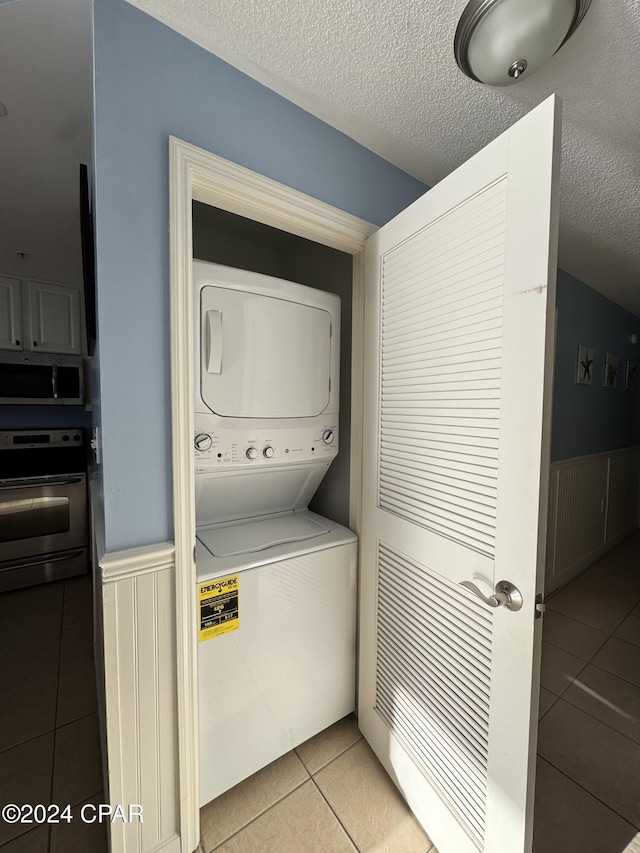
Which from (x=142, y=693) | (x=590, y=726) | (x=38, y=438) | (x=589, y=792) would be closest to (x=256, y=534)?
(x=142, y=693)

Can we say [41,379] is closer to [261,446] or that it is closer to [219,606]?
[261,446]

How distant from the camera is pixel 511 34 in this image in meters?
0.85

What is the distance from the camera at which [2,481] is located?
243 cm

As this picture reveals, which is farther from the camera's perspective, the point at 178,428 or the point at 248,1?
the point at 178,428

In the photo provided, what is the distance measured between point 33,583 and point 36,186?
261cm

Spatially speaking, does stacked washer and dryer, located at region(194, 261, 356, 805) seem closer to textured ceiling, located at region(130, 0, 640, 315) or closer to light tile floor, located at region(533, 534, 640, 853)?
textured ceiling, located at region(130, 0, 640, 315)

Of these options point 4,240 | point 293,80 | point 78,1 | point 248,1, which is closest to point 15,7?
point 78,1

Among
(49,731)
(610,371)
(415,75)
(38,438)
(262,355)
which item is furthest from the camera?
(610,371)

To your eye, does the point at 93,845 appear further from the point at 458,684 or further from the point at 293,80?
the point at 293,80

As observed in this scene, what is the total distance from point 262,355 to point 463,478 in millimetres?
777

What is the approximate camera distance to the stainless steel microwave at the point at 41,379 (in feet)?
8.50

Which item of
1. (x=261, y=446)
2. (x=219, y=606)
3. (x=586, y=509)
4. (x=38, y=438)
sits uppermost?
(x=261, y=446)

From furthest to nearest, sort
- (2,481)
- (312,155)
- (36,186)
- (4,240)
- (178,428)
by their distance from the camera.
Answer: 1. (2,481)
2. (4,240)
3. (36,186)
4. (312,155)
5. (178,428)

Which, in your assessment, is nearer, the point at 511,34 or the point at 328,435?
the point at 511,34
